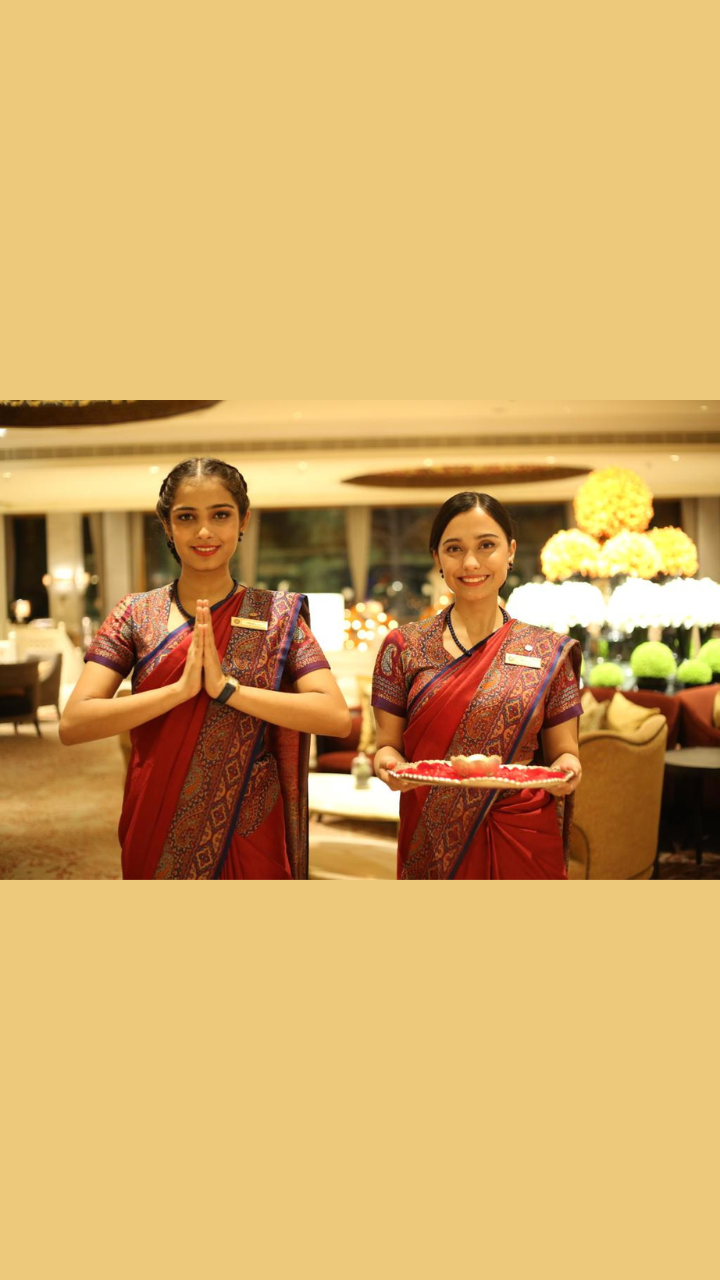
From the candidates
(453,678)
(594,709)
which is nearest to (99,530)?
(594,709)

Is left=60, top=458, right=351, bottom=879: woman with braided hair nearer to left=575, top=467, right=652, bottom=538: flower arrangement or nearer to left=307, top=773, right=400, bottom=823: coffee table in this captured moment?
left=575, top=467, right=652, bottom=538: flower arrangement

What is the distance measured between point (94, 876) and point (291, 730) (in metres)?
1.76

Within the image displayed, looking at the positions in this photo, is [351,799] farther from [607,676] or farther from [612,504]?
[612,504]

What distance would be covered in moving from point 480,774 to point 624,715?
7.93 feet

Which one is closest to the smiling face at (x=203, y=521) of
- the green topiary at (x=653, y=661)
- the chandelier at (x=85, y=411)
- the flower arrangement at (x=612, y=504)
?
the chandelier at (x=85, y=411)

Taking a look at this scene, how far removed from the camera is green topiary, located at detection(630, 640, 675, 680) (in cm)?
418

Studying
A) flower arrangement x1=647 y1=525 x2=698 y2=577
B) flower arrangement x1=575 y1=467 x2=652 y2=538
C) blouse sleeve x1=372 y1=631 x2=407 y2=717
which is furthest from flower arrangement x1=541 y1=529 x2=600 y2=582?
blouse sleeve x1=372 y1=631 x2=407 y2=717

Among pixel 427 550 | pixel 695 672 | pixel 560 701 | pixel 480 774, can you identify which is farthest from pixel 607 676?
pixel 480 774

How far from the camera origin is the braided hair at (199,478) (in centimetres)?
197

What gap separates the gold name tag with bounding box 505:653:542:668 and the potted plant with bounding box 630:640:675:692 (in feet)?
7.18

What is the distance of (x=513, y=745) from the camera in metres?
2.09

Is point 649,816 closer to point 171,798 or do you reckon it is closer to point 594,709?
point 594,709

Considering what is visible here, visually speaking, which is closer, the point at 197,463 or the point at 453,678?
the point at 197,463

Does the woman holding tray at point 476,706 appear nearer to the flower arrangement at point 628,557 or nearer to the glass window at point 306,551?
the flower arrangement at point 628,557
